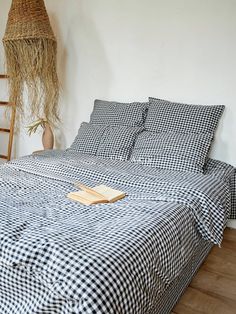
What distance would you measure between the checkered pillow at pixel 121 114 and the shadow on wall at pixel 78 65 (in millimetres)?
353

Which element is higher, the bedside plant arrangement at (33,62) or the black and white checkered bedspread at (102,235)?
the bedside plant arrangement at (33,62)

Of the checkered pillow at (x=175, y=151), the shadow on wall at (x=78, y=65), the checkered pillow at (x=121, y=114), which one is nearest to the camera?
the checkered pillow at (x=175, y=151)

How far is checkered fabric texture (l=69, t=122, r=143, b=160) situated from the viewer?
7.54 feet

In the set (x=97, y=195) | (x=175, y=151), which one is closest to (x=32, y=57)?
(x=175, y=151)

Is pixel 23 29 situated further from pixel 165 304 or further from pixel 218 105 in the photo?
pixel 165 304

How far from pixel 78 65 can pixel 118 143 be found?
111 cm

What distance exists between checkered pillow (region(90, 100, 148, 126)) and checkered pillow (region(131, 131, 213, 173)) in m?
0.28

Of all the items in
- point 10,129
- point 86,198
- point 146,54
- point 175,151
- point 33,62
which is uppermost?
point 146,54

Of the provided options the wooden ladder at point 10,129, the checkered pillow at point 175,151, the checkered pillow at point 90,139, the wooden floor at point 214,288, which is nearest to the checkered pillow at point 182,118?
the checkered pillow at point 175,151

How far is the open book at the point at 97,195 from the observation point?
144 cm

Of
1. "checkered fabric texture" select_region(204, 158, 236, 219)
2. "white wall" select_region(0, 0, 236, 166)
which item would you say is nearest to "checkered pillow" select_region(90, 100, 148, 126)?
"white wall" select_region(0, 0, 236, 166)

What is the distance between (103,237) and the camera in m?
1.06

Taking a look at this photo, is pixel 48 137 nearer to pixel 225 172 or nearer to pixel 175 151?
pixel 175 151

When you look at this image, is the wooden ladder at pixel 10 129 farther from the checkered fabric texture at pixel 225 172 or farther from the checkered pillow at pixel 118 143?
the checkered fabric texture at pixel 225 172
